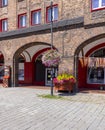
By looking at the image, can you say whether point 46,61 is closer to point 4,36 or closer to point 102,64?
point 102,64

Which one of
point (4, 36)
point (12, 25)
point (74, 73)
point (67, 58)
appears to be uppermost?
point (12, 25)

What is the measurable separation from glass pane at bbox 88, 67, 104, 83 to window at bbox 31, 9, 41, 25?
275 inches

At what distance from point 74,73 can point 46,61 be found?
3.20m

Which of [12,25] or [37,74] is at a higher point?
[12,25]

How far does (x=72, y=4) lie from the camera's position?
64.0 feet

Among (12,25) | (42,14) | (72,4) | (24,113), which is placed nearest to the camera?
(24,113)

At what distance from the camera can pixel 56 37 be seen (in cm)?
1827

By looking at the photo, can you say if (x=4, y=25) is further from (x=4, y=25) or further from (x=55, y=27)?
(x=55, y=27)

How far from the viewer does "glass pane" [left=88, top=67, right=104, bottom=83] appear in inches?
832

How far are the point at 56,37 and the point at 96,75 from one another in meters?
5.93

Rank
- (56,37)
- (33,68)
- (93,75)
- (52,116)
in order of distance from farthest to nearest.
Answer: (33,68) < (93,75) < (56,37) < (52,116)

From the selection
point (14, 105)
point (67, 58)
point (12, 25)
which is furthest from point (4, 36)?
point (14, 105)

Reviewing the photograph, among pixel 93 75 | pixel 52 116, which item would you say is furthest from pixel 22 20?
pixel 52 116

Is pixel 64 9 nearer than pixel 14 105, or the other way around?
pixel 14 105
